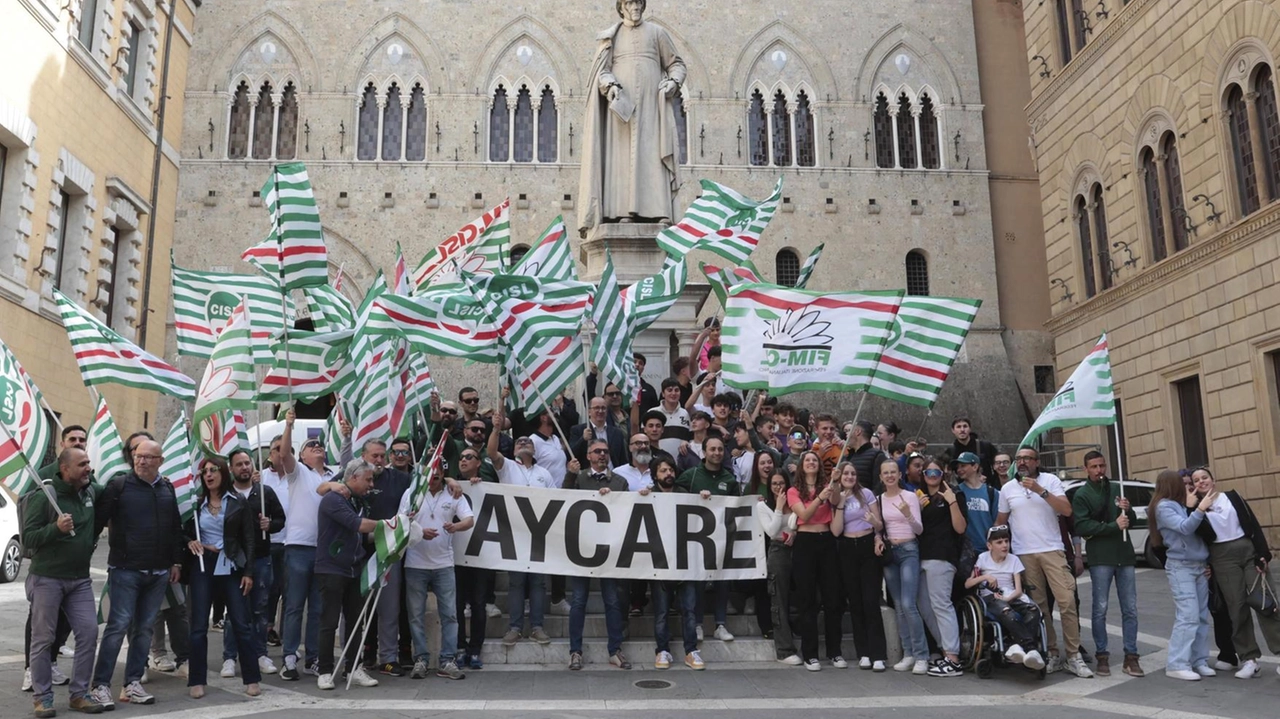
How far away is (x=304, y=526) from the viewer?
8.65 meters

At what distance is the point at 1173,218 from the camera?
69.8 feet

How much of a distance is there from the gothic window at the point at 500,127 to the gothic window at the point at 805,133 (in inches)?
400

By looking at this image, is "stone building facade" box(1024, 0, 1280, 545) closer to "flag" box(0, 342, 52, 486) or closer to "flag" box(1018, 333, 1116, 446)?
"flag" box(1018, 333, 1116, 446)

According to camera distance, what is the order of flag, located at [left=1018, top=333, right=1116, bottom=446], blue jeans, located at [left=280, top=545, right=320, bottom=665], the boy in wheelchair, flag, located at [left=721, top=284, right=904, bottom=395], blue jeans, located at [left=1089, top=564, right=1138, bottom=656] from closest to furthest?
the boy in wheelchair
blue jeans, located at [left=280, top=545, right=320, bottom=665]
blue jeans, located at [left=1089, top=564, right=1138, bottom=656]
flag, located at [left=721, top=284, right=904, bottom=395]
flag, located at [left=1018, top=333, right=1116, bottom=446]

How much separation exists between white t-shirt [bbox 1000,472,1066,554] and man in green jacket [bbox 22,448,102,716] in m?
8.05

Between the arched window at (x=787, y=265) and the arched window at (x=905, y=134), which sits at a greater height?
the arched window at (x=905, y=134)

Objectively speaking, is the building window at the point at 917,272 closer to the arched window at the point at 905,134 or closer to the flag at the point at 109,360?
the arched window at the point at 905,134

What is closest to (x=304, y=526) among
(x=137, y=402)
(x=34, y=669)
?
(x=34, y=669)

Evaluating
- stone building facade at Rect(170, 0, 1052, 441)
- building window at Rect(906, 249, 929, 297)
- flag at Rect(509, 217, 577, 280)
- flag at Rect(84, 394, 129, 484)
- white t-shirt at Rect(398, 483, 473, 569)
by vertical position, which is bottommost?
white t-shirt at Rect(398, 483, 473, 569)

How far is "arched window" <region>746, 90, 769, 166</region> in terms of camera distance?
33.4m

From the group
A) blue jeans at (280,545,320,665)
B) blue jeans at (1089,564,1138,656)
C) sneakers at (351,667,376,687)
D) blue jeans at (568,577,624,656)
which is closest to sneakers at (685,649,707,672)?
blue jeans at (568,577,624,656)

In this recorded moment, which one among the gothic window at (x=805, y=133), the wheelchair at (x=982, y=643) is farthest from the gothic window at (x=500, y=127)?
the wheelchair at (x=982, y=643)

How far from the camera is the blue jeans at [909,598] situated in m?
8.95

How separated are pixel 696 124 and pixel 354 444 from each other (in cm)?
2560
